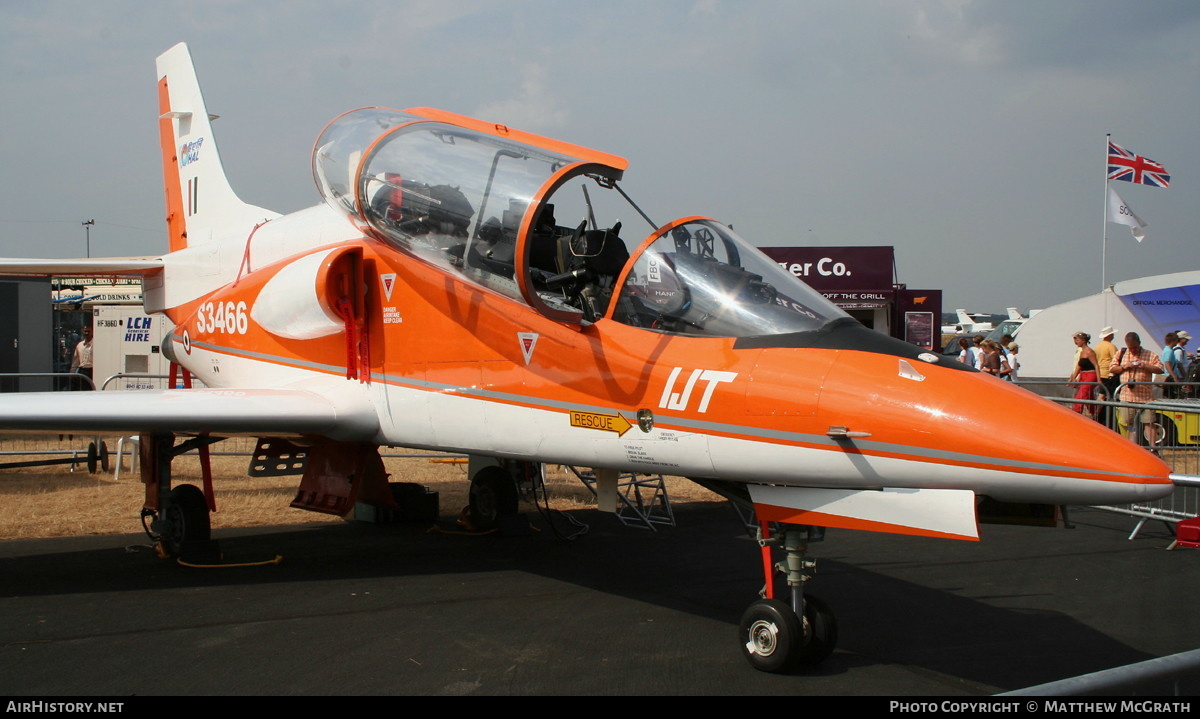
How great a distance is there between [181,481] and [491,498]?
4.56 meters

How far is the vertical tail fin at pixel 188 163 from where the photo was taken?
10.2m

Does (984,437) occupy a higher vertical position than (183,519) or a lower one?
higher

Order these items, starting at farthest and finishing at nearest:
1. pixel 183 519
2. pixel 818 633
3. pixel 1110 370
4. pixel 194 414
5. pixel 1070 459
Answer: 1. pixel 1110 370
2. pixel 183 519
3. pixel 194 414
4. pixel 818 633
5. pixel 1070 459

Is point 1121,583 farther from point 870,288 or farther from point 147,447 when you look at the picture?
point 870,288

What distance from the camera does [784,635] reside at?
451 cm

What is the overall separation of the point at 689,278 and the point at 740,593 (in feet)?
8.23

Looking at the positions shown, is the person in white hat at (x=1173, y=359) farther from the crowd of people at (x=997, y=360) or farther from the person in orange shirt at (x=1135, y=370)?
the person in orange shirt at (x=1135, y=370)

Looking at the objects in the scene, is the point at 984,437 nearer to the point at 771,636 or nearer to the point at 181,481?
the point at 771,636

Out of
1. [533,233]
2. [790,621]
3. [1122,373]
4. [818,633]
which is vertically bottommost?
[818,633]

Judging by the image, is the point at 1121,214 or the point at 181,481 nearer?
the point at 181,481

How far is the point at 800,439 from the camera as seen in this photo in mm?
4355

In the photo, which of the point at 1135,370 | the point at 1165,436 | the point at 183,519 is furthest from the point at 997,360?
the point at 183,519

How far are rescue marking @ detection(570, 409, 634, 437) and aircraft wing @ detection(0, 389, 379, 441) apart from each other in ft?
6.73

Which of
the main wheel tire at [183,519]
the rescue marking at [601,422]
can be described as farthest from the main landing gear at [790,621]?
the main wheel tire at [183,519]
